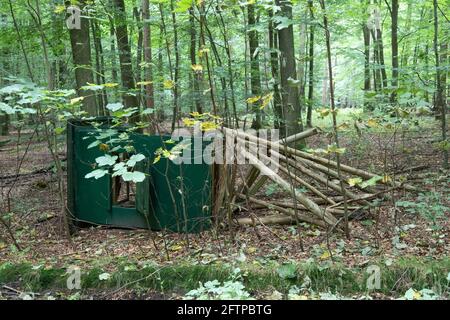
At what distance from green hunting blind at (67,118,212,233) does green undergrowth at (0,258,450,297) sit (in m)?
1.16

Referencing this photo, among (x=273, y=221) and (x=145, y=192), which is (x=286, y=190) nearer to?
(x=273, y=221)

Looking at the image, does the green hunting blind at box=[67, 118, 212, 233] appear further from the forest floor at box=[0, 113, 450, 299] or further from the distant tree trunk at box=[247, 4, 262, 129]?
the distant tree trunk at box=[247, 4, 262, 129]

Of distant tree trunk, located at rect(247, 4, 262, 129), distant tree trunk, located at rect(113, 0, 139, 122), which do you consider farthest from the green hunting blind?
distant tree trunk, located at rect(247, 4, 262, 129)

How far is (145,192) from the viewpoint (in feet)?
19.2

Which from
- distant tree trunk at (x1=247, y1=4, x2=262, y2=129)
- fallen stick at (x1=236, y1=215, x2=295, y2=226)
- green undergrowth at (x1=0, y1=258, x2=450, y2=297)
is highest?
distant tree trunk at (x1=247, y1=4, x2=262, y2=129)

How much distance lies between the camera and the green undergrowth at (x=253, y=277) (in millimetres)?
3971

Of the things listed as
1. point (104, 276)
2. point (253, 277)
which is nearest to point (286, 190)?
point (253, 277)

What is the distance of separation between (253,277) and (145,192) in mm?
2368

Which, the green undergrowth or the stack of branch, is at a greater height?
the stack of branch

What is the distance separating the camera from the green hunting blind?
228 inches

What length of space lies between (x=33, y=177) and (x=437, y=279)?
28.6 ft

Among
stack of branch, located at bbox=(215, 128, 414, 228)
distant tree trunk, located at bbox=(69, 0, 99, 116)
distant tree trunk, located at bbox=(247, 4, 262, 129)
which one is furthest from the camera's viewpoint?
distant tree trunk, located at bbox=(247, 4, 262, 129)
